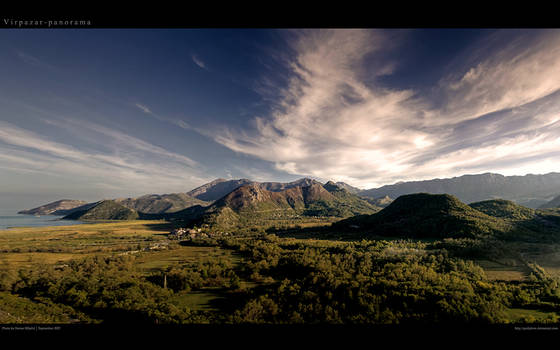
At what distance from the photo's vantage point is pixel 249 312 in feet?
27.5

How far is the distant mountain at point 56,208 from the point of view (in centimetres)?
16543

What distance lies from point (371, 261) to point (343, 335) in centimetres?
1720

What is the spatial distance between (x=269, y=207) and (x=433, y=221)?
319 feet

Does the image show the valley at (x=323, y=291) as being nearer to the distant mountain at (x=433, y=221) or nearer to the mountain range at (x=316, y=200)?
the distant mountain at (x=433, y=221)

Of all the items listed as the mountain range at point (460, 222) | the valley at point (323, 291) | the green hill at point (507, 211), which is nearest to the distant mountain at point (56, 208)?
the valley at point (323, 291)

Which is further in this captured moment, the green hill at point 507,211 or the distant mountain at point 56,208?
the distant mountain at point 56,208

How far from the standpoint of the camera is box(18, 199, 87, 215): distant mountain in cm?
16543

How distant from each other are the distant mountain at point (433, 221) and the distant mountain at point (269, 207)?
164 feet

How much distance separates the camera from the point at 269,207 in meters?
124

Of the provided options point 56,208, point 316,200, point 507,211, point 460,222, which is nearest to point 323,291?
point 460,222

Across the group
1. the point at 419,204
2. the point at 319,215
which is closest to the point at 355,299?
the point at 419,204

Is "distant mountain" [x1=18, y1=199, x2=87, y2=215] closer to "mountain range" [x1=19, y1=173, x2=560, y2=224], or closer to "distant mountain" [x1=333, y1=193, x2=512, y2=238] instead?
"mountain range" [x1=19, y1=173, x2=560, y2=224]

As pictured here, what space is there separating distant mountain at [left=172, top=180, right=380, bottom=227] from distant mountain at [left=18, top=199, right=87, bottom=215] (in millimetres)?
139488
